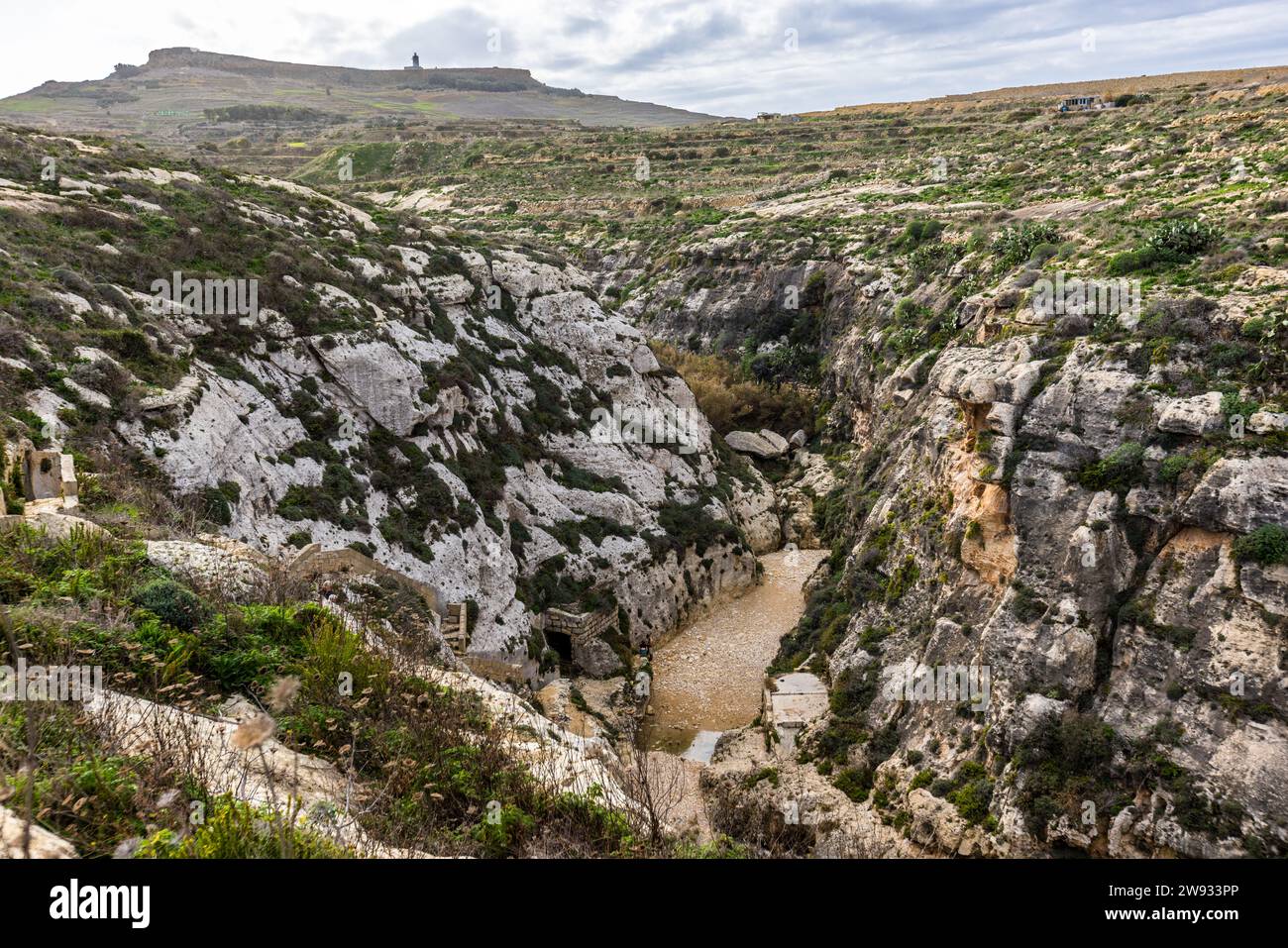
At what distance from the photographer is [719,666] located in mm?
24906

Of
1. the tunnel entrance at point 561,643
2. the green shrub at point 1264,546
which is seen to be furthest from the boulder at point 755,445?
the green shrub at point 1264,546

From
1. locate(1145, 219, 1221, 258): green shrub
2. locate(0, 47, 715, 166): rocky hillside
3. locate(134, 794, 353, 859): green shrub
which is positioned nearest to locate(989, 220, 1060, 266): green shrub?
locate(1145, 219, 1221, 258): green shrub

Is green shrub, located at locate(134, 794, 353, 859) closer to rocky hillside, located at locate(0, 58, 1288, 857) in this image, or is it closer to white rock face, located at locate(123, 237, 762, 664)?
rocky hillside, located at locate(0, 58, 1288, 857)

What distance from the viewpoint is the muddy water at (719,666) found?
21672 millimetres

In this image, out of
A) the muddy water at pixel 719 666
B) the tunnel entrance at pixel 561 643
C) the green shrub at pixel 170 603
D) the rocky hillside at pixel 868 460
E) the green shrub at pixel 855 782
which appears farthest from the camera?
the tunnel entrance at pixel 561 643

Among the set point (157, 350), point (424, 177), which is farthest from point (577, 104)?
point (157, 350)

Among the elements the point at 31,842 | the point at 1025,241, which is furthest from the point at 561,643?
the point at 1025,241

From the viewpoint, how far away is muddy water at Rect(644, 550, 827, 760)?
21672mm

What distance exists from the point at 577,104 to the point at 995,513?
7488 inches

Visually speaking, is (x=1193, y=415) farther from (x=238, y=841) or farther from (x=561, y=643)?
(x=238, y=841)

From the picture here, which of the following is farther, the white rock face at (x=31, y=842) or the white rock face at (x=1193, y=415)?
the white rock face at (x=1193, y=415)

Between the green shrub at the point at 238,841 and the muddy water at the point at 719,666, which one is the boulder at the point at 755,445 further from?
the green shrub at the point at 238,841

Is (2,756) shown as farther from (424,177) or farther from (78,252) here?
(424,177)

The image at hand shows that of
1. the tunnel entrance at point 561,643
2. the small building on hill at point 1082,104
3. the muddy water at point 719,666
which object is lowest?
Result: the muddy water at point 719,666
